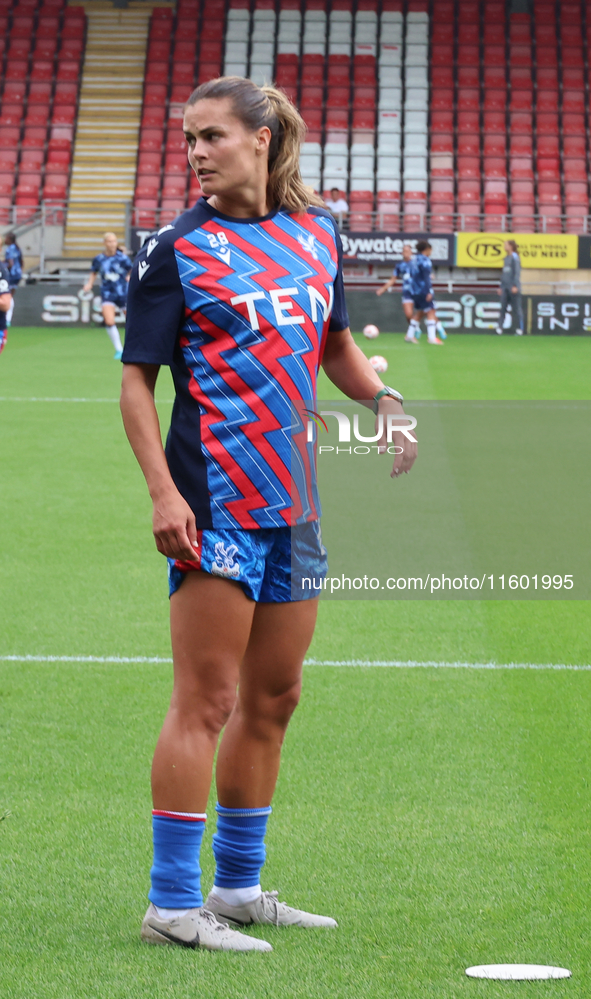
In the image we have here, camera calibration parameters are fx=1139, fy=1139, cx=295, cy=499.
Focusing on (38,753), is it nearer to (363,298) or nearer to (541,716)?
(541,716)

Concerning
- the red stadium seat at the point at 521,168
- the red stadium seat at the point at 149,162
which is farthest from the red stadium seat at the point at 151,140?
the red stadium seat at the point at 521,168

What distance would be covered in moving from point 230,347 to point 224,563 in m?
0.45

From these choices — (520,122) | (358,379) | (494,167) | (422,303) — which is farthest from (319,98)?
(358,379)

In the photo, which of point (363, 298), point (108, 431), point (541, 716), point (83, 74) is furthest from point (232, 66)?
point (541, 716)

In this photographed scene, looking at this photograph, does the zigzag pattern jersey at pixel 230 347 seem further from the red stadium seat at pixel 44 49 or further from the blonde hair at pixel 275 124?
the red stadium seat at pixel 44 49

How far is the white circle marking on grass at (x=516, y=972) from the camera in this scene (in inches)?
92.8

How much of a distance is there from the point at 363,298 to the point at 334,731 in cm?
2003

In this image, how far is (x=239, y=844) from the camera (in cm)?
262

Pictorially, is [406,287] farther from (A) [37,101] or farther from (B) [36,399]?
(A) [37,101]

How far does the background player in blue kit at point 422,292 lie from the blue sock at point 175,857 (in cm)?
1885

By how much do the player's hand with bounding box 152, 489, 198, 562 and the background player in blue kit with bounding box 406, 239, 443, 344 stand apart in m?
18.8

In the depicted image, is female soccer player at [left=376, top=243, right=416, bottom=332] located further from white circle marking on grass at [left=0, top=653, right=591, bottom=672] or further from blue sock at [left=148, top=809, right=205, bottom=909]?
blue sock at [left=148, top=809, right=205, bottom=909]

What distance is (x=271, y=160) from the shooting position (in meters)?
2.51

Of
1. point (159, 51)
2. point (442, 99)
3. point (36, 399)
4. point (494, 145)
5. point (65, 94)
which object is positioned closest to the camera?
point (36, 399)
